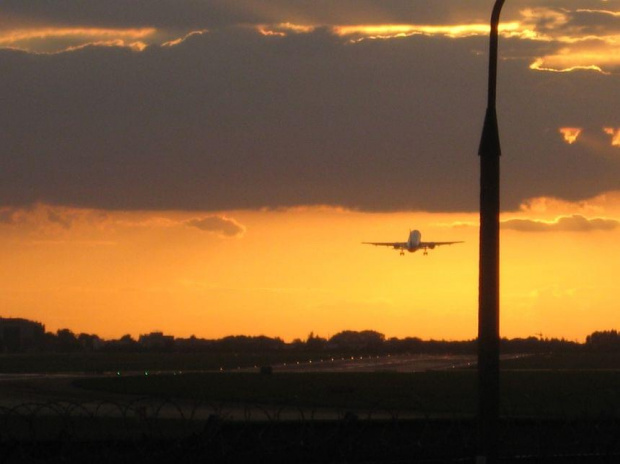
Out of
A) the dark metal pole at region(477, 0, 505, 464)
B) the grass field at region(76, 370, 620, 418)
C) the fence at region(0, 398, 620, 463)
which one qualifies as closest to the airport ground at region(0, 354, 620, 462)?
the fence at region(0, 398, 620, 463)

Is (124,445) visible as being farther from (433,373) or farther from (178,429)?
(433,373)

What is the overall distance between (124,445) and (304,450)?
426 cm

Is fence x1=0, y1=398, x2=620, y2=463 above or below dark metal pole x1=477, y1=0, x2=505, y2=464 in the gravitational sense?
below

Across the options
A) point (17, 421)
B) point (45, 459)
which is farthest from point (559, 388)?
point (45, 459)

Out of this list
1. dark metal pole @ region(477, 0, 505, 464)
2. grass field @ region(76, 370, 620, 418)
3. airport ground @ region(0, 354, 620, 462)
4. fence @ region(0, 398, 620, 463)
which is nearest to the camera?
dark metal pole @ region(477, 0, 505, 464)

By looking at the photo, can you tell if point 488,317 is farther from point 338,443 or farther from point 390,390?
point 390,390

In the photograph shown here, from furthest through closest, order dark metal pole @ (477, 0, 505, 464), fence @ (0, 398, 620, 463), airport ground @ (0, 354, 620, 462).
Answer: airport ground @ (0, 354, 620, 462) < fence @ (0, 398, 620, 463) < dark metal pole @ (477, 0, 505, 464)

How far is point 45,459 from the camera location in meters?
27.4

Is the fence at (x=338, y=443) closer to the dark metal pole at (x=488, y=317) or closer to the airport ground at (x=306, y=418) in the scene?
the airport ground at (x=306, y=418)

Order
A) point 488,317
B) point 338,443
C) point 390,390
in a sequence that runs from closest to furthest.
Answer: point 488,317 → point 338,443 → point 390,390

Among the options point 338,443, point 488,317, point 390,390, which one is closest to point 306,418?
point 390,390

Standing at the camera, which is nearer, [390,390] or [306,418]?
[306,418]

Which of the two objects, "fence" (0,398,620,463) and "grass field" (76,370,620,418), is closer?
"fence" (0,398,620,463)

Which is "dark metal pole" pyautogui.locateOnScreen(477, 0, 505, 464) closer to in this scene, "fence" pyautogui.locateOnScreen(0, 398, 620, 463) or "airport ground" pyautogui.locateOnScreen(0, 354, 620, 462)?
"fence" pyautogui.locateOnScreen(0, 398, 620, 463)
